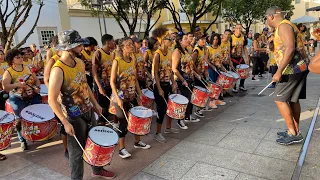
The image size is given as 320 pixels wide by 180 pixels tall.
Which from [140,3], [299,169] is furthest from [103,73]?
[140,3]

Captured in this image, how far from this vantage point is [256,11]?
22578mm

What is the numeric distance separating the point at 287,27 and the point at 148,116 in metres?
2.26

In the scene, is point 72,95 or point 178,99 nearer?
point 72,95

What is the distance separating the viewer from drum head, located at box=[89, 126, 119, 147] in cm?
289

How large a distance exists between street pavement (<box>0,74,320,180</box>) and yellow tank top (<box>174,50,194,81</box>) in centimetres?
97

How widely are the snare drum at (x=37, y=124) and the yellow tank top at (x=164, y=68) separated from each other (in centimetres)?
182

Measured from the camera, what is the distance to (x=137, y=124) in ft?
12.2

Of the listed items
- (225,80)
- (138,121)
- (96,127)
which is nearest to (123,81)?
(138,121)

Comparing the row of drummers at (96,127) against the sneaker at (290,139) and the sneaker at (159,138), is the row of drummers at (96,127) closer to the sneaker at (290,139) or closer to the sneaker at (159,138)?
the sneaker at (159,138)

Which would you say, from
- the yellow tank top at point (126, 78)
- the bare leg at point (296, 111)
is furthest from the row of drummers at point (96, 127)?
the bare leg at point (296, 111)

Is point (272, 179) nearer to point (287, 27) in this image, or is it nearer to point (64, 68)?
point (287, 27)

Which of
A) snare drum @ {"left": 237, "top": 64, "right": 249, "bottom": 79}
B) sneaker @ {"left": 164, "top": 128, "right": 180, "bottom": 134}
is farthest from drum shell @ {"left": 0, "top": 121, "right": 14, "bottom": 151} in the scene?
snare drum @ {"left": 237, "top": 64, "right": 249, "bottom": 79}

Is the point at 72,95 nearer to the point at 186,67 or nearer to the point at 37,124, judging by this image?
the point at 37,124

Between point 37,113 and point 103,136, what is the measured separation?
161 centimetres
